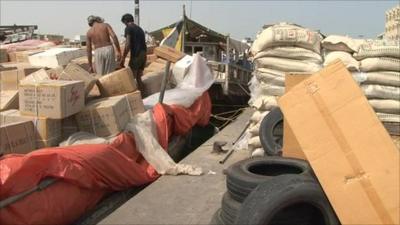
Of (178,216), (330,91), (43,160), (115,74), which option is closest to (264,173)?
(178,216)

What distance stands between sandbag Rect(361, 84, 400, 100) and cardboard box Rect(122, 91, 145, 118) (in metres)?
2.90

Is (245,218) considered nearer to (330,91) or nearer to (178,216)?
(330,91)

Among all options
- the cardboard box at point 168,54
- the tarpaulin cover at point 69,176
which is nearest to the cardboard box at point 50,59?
the cardboard box at point 168,54

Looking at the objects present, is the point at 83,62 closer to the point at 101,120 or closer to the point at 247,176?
the point at 101,120

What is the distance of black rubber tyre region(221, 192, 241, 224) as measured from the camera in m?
3.82

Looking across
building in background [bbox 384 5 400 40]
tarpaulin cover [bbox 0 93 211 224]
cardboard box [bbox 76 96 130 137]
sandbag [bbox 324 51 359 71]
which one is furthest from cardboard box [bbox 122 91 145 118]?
building in background [bbox 384 5 400 40]

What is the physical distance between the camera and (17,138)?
18.7 ft

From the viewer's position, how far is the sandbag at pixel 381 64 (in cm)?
595

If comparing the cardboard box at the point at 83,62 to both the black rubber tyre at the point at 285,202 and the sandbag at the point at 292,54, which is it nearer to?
the sandbag at the point at 292,54

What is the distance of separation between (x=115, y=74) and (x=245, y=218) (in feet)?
15.1

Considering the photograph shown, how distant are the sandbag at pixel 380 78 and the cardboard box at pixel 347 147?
269 cm

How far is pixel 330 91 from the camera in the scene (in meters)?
3.46

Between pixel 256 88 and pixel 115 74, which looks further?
pixel 115 74

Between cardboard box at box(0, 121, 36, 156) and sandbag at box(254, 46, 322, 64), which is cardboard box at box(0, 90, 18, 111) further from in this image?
sandbag at box(254, 46, 322, 64)
